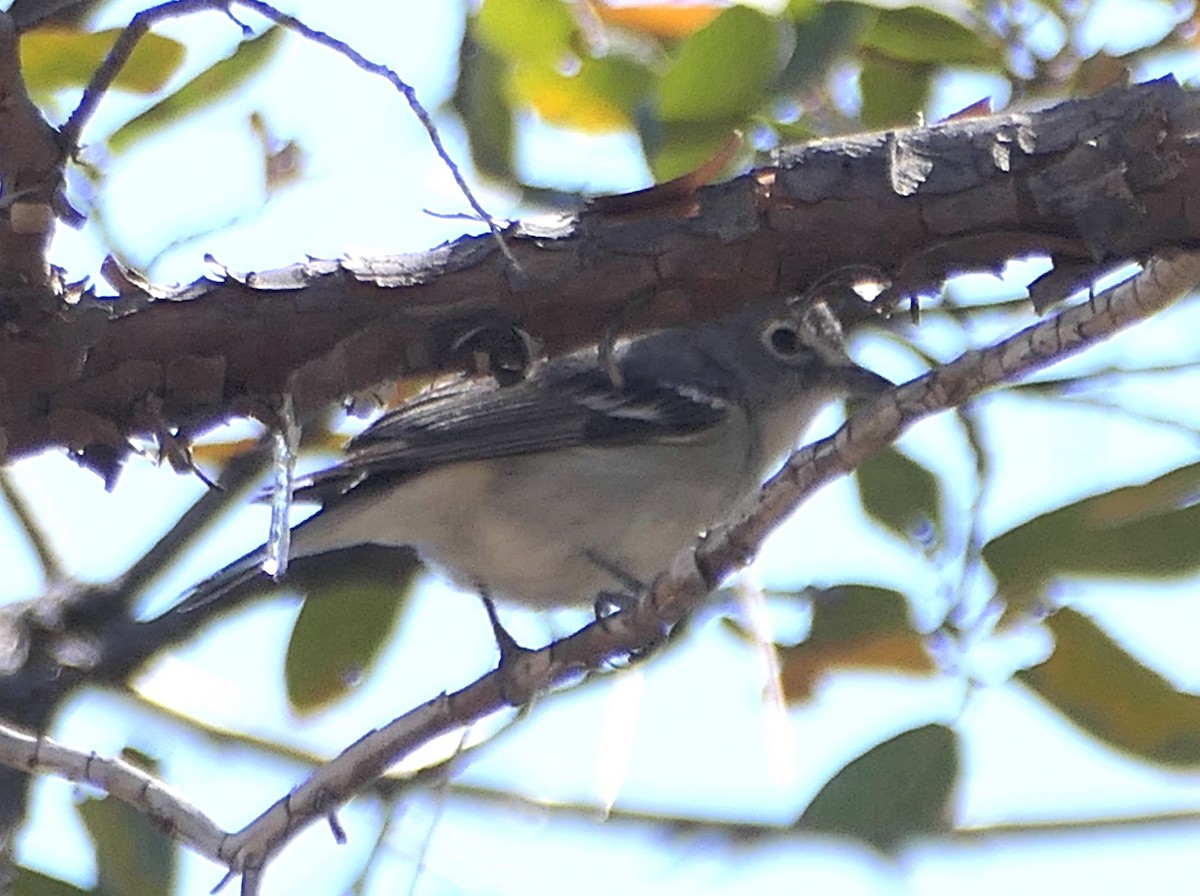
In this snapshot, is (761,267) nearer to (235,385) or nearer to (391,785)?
(235,385)

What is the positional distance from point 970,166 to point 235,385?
0.88 m

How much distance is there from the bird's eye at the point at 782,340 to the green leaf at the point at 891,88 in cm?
75

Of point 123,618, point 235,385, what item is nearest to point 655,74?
point 235,385

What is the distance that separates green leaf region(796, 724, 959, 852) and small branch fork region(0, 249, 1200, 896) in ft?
0.89

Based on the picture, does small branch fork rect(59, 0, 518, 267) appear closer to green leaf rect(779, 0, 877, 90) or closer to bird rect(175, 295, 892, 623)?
green leaf rect(779, 0, 877, 90)

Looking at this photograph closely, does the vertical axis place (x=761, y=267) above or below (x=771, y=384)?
below

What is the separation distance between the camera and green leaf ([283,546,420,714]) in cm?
246

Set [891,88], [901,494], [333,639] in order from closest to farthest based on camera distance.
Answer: [901,494] → [891,88] → [333,639]

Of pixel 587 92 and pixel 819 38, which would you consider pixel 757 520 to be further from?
pixel 587 92

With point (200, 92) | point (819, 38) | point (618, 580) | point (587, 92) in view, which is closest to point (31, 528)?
Answer: point (200, 92)

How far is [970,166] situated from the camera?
6.19 ft

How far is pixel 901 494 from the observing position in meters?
2.20

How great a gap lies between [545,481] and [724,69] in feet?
3.44

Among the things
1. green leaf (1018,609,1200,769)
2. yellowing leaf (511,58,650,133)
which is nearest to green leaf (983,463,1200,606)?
green leaf (1018,609,1200,769)
